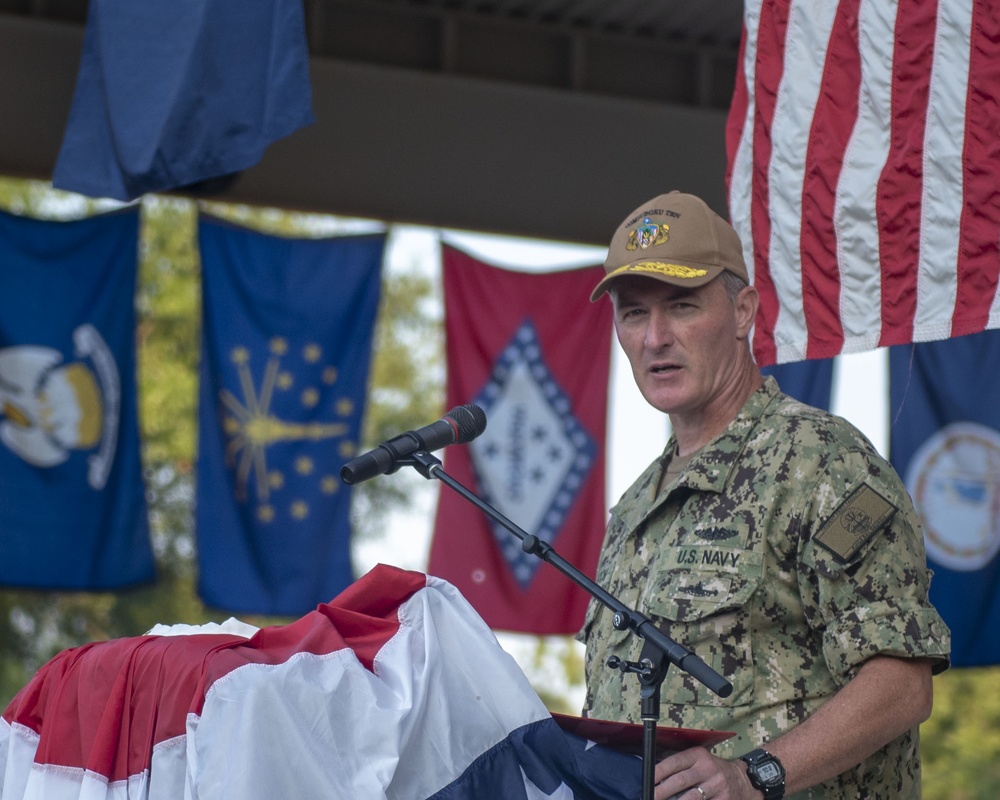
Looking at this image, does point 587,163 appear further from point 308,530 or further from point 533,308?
point 308,530

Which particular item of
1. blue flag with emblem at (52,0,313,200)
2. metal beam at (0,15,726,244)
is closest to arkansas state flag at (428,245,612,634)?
metal beam at (0,15,726,244)

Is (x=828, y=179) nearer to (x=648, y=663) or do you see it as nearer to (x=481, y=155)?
(x=648, y=663)

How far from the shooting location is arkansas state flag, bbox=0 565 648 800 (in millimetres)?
1938

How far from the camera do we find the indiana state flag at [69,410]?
6762mm

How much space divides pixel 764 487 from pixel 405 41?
5681mm

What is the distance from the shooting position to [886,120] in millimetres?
3443

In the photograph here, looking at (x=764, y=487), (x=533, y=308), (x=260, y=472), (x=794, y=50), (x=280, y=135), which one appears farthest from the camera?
(x=533, y=308)

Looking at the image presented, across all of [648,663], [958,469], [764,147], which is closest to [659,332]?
[648,663]

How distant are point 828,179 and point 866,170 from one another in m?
0.11

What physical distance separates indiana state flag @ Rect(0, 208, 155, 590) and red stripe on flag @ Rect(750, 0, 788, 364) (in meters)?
4.18

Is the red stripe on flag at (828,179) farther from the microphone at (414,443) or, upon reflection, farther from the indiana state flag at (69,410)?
the indiana state flag at (69,410)

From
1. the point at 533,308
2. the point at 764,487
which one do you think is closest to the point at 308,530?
the point at 533,308

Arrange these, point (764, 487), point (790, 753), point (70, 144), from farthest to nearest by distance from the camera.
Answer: point (70, 144) → point (764, 487) → point (790, 753)

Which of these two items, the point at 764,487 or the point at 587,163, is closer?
the point at 764,487
